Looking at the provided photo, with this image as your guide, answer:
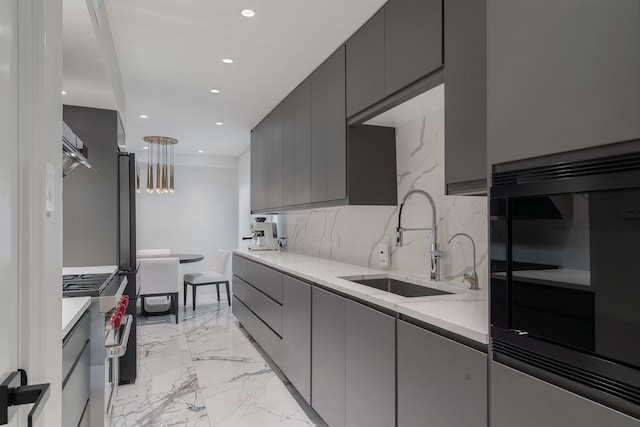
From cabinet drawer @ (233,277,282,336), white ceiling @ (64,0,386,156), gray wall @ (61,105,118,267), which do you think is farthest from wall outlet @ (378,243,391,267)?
gray wall @ (61,105,118,267)

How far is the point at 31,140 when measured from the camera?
0.87 m

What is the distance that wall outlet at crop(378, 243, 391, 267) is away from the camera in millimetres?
2744

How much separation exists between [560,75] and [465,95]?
627 mm

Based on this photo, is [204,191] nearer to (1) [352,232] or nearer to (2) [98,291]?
(1) [352,232]

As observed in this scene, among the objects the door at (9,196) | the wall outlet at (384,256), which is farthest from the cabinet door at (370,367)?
the door at (9,196)

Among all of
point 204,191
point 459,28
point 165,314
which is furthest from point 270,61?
point 204,191

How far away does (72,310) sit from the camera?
1.47 metres

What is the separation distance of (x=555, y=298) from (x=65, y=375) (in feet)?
4.94

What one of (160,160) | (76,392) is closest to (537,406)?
(76,392)

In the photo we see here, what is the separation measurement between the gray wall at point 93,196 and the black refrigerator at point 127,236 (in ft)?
0.14

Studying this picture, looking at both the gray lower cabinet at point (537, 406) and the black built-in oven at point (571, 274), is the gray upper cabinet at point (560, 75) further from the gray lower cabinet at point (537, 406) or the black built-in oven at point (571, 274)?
the gray lower cabinet at point (537, 406)

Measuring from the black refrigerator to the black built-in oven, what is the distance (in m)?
2.70

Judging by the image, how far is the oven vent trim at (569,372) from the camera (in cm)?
81

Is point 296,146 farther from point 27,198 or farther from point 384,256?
point 27,198
